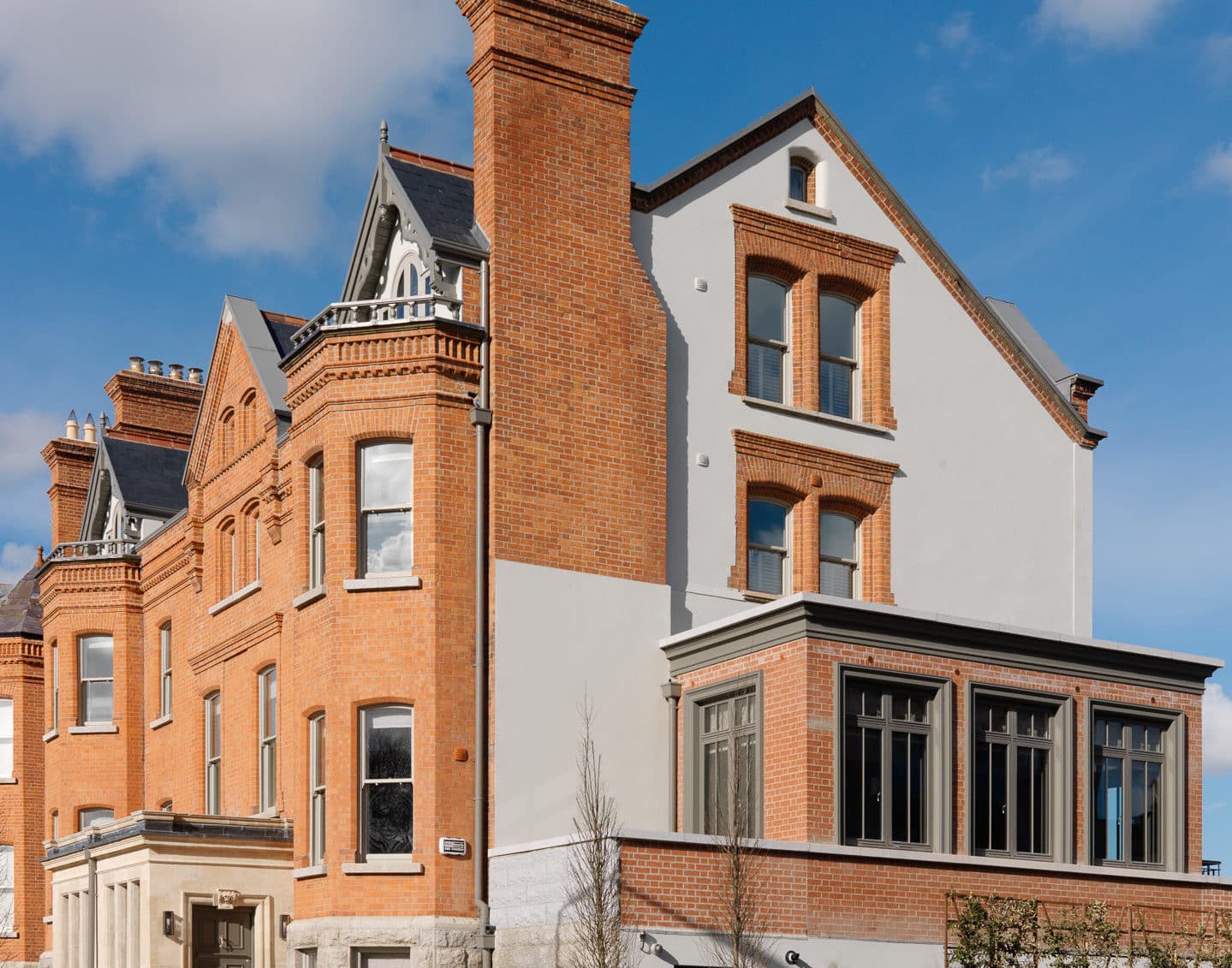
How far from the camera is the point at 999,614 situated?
30.5m

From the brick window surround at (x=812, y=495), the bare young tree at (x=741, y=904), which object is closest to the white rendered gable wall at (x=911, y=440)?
the brick window surround at (x=812, y=495)

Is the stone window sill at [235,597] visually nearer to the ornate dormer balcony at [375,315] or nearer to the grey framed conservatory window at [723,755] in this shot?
the ornate dormer balcony at [375,315]

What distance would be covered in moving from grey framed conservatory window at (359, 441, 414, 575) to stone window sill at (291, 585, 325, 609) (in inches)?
29.5

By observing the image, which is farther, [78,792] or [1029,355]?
[78,792]

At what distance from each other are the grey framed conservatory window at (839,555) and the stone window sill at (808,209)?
16.3 feet

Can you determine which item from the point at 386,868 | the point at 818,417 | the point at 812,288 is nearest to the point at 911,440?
the point at 818,417

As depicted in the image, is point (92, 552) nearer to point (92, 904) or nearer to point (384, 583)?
point (92, 904)

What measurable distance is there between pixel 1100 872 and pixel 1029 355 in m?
10.6

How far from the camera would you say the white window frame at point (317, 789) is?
84.2 ft

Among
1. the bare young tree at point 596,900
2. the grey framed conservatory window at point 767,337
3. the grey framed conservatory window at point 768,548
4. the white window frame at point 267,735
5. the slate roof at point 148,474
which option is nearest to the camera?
the bare young tree at point 596,900

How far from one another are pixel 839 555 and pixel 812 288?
14.6ft

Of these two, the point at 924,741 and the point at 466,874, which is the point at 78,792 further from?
the point at 924,741

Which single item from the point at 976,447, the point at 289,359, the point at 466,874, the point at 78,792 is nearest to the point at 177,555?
the point at 78,792

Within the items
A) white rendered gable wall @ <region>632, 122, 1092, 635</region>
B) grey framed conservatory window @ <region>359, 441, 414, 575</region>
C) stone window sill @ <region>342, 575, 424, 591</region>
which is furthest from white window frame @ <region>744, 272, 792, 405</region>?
stone window sill @ <region>342, 575, 424, 591</region>
